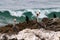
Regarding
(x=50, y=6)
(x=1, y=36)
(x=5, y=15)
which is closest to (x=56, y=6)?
(x=50, y=6)

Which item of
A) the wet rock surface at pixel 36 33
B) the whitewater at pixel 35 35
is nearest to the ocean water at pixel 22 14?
the wet rock surface at pixel 36 33

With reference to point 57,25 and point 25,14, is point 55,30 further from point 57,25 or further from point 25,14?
point 25,14

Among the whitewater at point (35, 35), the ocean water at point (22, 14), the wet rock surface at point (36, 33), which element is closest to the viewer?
the whitewater at point (35, 35)

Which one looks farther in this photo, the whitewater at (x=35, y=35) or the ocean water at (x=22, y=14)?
the ocean water at (x=22, y=14)

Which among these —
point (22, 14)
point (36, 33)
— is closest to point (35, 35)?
point (36, 33)

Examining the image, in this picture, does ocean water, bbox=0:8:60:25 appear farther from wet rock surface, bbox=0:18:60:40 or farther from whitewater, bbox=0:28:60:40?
whitewater, bbox=0:28:60:40

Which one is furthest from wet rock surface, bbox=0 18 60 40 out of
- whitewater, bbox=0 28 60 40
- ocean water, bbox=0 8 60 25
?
ocean water, bbox=0 8 60 25

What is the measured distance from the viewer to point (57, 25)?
22031 millimetres

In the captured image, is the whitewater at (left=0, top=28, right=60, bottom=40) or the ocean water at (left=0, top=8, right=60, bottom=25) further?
the ocean water at (left=0, top=8, right=60, bottom=25)

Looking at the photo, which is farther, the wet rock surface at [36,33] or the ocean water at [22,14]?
the ocean water at [22,14]

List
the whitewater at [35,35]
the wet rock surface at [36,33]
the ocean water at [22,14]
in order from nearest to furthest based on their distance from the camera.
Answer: the whitewater at [35,35] → the wet rock surface at [36,33] → the ocean water at [22,14]

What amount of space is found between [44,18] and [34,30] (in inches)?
237

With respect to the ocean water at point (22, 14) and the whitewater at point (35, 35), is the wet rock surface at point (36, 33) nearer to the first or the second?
the whitewater at point (35, 35)

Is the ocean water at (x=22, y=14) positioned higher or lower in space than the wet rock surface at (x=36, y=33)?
lower
